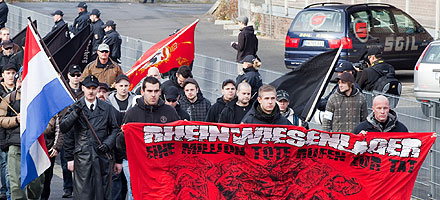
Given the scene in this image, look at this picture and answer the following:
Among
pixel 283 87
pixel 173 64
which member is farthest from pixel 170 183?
pixel 173 64

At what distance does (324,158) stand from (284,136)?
0.46 meters

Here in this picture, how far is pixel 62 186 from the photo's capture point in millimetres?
13617

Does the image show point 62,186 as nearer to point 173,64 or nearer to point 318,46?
point 173,64

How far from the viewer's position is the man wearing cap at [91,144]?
10875 mm

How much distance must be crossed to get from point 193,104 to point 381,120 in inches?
→ 124

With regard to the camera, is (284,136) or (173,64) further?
(173,64)

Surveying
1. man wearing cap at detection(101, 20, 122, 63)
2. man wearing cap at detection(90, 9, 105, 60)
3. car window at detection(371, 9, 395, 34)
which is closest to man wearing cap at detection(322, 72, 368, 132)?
man wearing cap at detection(101, 20, 122, 63)

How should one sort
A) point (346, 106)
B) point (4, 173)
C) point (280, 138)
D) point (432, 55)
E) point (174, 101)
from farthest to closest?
point (432, 55) → point (4, 173) → point (346, 106) → point (174, 101) → point (280, 138)

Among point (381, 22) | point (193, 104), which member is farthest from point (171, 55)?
point (381, 22)

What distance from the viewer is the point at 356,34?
829 inches

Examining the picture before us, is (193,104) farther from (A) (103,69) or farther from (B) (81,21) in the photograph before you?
(B) (81,21)

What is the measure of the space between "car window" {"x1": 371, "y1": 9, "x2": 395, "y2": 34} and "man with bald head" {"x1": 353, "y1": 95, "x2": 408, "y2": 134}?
11.5 meters

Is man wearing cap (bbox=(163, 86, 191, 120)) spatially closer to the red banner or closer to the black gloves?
A: the black gloves

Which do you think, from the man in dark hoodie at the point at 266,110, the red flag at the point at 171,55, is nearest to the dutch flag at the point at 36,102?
the man in dark hoodie at the point at 266,110
